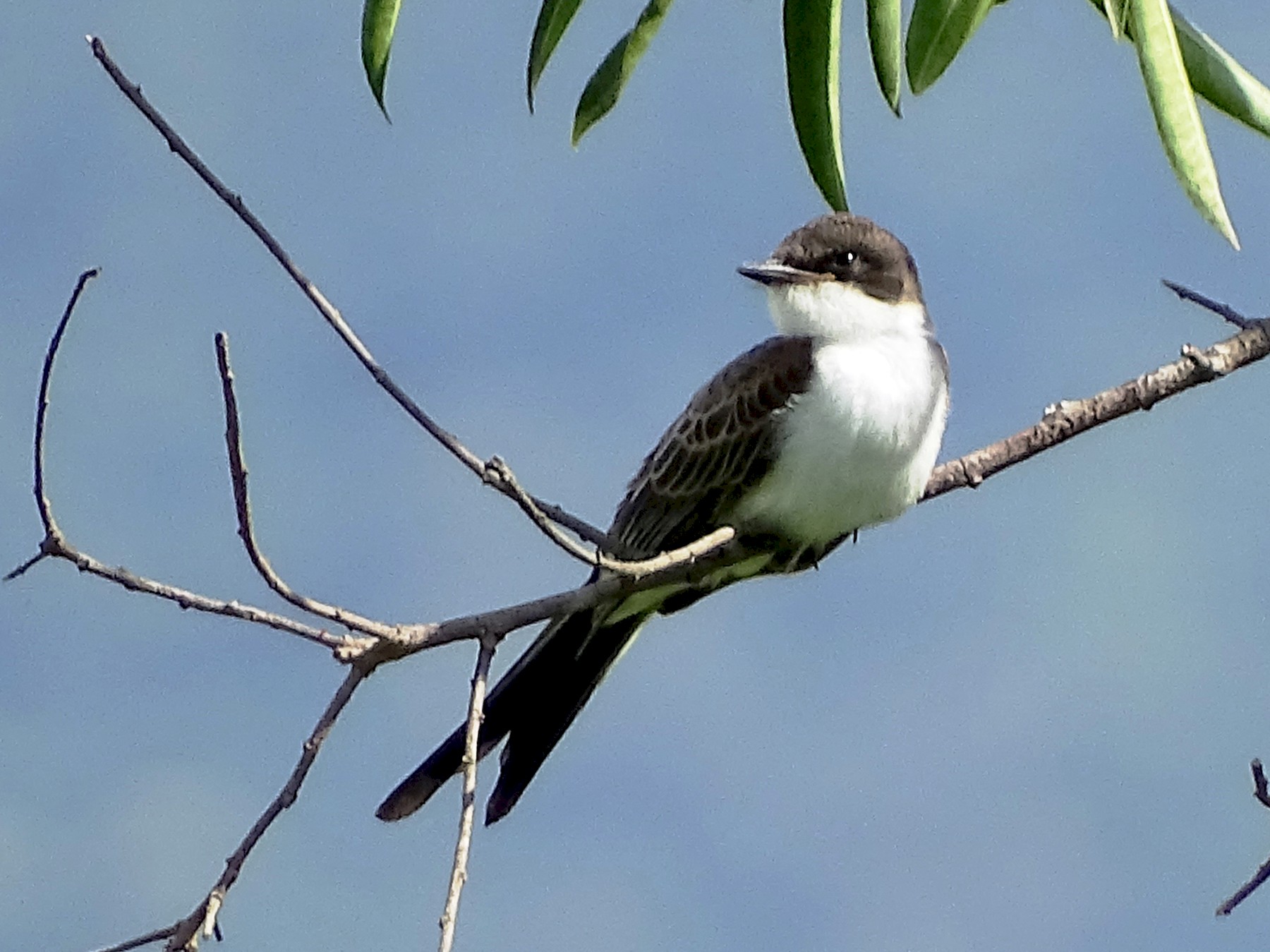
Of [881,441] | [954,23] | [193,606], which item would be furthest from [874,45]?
[193,606]

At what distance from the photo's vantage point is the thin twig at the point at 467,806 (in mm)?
2969

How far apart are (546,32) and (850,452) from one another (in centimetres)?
138

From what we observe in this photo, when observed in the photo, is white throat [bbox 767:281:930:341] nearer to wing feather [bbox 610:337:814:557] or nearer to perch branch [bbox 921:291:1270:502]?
wing feather [bbox 610:337:814:557]

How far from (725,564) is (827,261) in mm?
1023

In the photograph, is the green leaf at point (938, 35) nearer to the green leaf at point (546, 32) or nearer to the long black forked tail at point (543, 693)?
the green leaf at point (546, 32)

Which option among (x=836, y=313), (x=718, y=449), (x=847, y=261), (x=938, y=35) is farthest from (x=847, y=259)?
(x=938, y=35)

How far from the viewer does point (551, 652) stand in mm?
5230

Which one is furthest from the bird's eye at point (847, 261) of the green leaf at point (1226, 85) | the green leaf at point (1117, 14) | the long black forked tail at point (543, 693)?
the green leaf at point (1117, 14)

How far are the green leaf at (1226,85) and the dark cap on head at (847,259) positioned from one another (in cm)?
140

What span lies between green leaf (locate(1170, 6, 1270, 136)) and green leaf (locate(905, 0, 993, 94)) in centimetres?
73

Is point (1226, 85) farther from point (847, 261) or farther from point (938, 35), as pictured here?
point (847, 261)

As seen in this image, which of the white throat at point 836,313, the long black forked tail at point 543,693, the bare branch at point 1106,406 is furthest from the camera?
the white throat at point 836,313

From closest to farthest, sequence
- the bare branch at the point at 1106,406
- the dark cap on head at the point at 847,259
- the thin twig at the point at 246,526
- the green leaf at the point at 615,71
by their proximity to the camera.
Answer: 1. the thin twig at the point at 246,526
2. the green leaf at the point at 615,71
3. the bare branch at the point at 1106,406
4. the dark cap on head at the point at 847,259

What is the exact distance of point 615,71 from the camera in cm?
438
